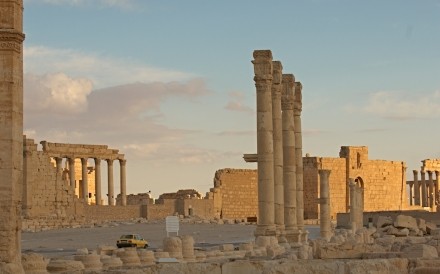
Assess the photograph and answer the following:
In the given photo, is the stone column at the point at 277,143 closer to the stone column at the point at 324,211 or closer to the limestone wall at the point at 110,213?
the stone column at the point at 324,211

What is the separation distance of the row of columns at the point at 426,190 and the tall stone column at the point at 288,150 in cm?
4656

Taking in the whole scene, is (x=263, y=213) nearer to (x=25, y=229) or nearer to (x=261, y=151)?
(x=261, y=151)

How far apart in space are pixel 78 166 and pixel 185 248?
49.7m

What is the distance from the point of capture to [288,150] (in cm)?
3209

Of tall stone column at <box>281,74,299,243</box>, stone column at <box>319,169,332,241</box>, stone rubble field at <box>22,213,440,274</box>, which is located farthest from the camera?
stone column at <box>319,169,332,241</box>

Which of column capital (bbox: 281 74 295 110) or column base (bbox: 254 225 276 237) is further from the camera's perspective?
column capital (bbox: 281 74 295 110)

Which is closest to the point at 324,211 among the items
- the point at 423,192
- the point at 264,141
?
the point at 264,141

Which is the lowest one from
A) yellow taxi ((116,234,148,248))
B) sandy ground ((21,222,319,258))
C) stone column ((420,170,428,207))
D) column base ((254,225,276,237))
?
sandy ground ((21,222,319,258))

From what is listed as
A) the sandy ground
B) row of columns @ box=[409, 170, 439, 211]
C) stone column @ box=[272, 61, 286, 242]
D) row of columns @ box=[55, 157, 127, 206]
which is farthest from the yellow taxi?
row of columns @ box=[409, 170, 439, 211]

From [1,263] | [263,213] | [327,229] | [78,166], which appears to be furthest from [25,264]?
[78,166]

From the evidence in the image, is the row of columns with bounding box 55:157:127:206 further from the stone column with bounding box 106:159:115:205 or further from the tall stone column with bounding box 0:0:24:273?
the tall stone column with bounding box 0:0:24:273

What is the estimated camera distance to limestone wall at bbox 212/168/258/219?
195 ft

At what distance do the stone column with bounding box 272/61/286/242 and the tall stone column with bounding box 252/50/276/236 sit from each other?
1408mm

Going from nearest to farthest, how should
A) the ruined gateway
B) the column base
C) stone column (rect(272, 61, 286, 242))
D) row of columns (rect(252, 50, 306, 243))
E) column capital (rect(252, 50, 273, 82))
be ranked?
the ruined gateway < the column base < column capital (rect(252, 50, 273, 82)) < row of columns (rect(252, 50, 306, 243)) < stone column (rect(272, 61, 286, 242))
